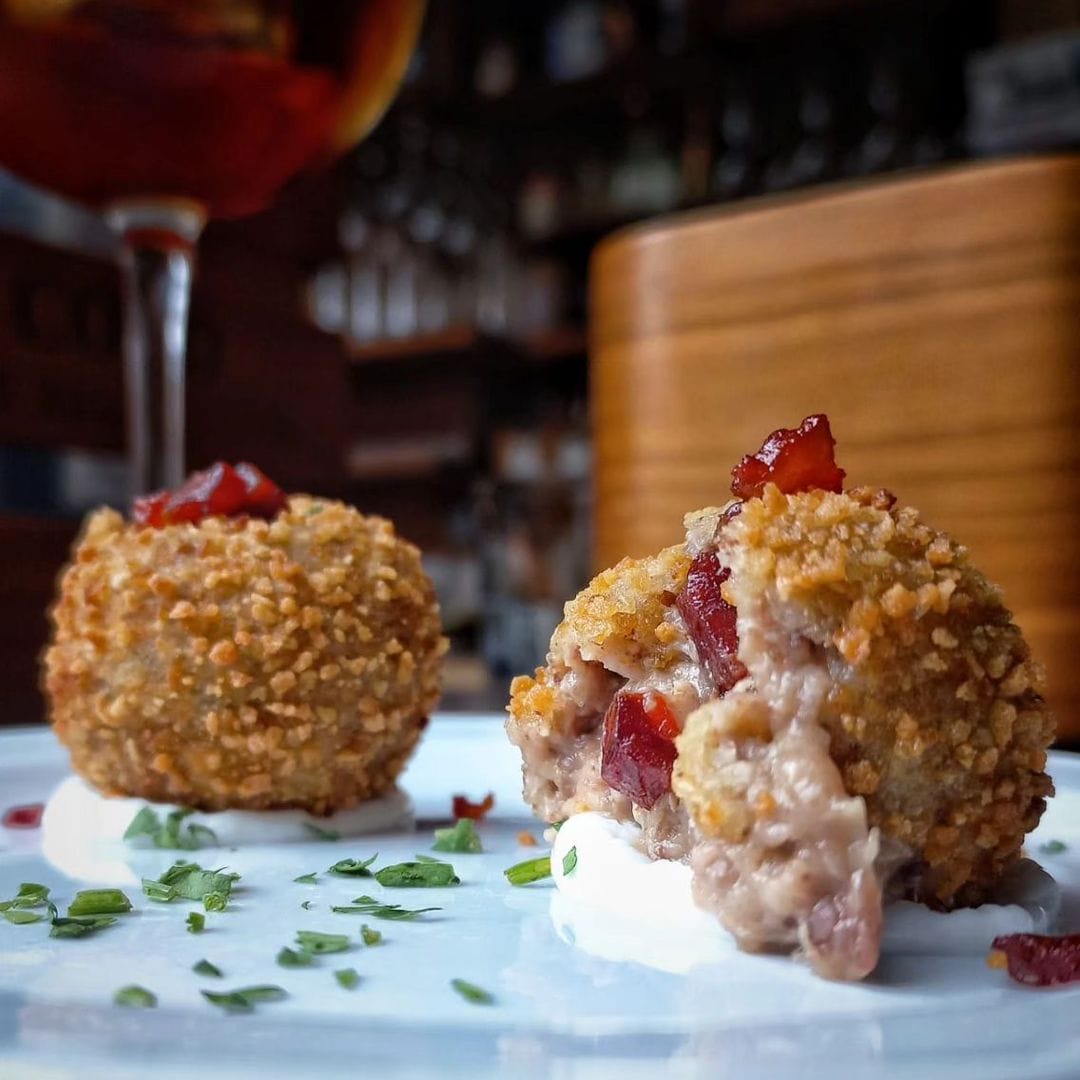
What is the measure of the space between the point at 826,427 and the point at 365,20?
842 millimetres

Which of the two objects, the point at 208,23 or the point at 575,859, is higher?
the point at 208,23

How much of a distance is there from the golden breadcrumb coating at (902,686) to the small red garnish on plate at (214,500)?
0.68 m

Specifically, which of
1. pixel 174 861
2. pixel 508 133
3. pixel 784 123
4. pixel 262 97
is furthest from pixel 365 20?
pixel 508 133

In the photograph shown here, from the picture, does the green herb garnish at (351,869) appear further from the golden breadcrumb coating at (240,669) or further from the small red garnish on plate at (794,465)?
the small red garnish on plate at (794,465)

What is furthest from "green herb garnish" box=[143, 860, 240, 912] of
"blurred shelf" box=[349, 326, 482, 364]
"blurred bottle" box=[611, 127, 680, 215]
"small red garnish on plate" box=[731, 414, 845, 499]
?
"blurred shelf" box=[349, 326, 482, 364]

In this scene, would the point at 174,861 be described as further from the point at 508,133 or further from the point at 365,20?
the point at 508,133

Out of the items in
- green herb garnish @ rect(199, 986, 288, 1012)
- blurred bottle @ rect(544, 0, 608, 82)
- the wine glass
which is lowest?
green herb garnish @ rect(199, 986, 288, 1012)

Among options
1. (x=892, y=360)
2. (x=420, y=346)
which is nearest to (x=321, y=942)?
(x=892, y=360)

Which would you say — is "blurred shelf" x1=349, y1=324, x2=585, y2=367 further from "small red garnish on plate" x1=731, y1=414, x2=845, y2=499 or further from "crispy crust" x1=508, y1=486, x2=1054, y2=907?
"crispy crust" x1=508, y1=486, x2=1054, y2=907

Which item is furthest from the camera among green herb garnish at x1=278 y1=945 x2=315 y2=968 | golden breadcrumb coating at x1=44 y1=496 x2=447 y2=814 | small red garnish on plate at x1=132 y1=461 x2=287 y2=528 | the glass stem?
the glass stem

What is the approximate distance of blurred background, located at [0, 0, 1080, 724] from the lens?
2.50 m

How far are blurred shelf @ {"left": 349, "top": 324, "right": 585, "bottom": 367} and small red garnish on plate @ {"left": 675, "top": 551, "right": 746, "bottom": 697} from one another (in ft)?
14.1

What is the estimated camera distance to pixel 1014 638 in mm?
1067

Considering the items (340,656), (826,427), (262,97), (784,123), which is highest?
(784,123)
